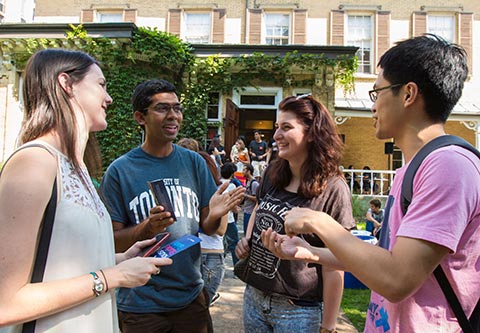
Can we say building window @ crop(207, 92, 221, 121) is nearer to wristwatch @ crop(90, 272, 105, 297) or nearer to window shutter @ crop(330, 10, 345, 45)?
window shutter @ crop(330, 10, 345, 45)

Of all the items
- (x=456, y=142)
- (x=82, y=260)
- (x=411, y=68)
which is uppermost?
(x=411, y=68)

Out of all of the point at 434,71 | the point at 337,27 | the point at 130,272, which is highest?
the point at 337,27

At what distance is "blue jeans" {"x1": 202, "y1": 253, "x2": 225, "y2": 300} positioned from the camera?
11.7 feet

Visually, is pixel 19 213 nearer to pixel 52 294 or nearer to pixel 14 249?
pixel 14 249

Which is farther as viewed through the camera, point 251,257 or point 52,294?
point 251,257

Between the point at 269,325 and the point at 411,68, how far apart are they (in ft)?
5.45

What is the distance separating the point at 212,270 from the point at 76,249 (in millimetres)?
2415

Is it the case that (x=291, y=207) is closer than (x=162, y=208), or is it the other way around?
(x=162, y=208)

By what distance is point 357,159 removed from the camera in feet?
56.1

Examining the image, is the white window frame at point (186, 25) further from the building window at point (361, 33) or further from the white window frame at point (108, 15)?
the building window at point (361, 33)

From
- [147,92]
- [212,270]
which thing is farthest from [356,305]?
[147,92]

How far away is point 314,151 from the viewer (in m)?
2.38

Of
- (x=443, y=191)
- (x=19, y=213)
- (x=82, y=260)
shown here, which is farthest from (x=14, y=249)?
(x=443, y=191)

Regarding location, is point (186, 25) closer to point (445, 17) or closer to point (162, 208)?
point (445, 17)
